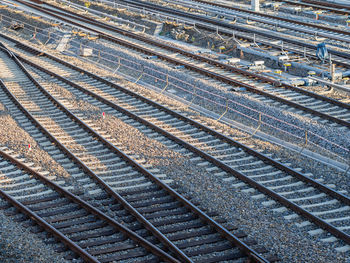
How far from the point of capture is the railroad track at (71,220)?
408 inches

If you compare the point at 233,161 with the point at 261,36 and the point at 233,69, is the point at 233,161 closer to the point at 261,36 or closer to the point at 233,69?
the point at 233,69

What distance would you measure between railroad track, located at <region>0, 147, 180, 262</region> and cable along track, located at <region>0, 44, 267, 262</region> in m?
0.65

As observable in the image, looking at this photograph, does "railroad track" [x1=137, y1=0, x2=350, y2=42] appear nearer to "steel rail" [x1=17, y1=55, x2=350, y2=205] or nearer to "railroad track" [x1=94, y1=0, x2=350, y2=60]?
"railroad track" [x1=94, y1=0, x2=350, y2=60]

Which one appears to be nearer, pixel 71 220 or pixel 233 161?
pixel 71 220

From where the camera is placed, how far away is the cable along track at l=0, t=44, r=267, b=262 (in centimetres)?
1048

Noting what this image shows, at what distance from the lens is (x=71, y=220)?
11.7 metres

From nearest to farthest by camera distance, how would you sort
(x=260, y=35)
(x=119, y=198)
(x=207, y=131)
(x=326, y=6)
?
(x=119, y=198) < (x=207, y=131) < (x=260, y=35) < (x=326, y=6)

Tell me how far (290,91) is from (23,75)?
1034 centimetres

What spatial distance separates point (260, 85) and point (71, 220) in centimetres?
1027

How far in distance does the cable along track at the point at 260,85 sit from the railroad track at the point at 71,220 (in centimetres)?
757

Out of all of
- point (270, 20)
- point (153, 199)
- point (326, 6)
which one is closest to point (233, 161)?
point (153, 199)


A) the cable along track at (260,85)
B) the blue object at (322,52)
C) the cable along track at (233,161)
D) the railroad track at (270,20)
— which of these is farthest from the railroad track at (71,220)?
the railroad track at (270,20)

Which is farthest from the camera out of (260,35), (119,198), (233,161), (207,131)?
(260,35)

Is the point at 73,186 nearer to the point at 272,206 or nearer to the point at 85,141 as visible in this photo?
the point at 85,141
